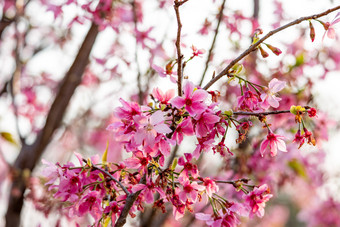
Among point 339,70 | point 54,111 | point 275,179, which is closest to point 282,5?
point 339,70

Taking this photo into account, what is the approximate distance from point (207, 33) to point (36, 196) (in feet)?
5.06

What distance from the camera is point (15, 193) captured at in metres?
2.71

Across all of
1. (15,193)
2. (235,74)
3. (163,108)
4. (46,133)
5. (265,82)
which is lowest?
(15,193)

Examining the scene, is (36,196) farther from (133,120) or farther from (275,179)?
(275,179)

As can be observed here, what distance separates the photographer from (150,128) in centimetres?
106

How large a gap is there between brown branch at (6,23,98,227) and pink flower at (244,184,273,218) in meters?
1.87

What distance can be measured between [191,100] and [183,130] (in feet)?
0.29

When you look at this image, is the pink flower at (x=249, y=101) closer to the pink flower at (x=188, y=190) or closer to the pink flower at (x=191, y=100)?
the pink flower at (x=191, y=100)

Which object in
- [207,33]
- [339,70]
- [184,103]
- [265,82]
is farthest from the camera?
[339,70]

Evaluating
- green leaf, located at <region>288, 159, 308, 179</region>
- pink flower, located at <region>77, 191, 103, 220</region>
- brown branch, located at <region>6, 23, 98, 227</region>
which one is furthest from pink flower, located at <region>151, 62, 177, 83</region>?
green leaf, located at <region>288, 159, 308, 179</region>

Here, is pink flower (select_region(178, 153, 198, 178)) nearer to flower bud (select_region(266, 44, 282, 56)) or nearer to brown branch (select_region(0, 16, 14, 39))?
flower bud (select_region(266, 44, 282, 56))

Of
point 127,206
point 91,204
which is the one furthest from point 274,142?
point 91,204

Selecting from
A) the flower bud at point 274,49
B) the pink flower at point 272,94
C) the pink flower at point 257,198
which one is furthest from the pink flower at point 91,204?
the flower bud at point 274,49

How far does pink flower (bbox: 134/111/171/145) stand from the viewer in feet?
3.44
